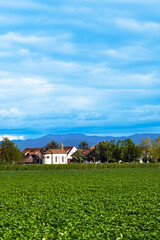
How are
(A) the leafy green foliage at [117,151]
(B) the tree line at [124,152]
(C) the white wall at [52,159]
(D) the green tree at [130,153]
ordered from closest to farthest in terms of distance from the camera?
(D) the green tree at [130,153] → (A) the leafy green foliage at [117,151] → (B) the tree line at [124,152] → (C) the white wall at [52,159]

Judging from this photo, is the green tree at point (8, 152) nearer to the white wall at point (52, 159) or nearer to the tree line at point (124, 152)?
the white wall at point (52, 159)

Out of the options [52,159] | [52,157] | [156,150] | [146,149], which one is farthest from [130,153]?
[52,159]

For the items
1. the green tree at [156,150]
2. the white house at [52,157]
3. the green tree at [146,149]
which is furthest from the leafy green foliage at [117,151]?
the white house at [52,157]

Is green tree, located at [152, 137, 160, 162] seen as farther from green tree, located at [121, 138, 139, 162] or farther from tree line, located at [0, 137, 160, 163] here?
green tree, located at [121, 138, 139, 162]

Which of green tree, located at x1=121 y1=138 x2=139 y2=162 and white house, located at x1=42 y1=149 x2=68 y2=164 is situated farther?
white house, located at x1=42 y1=149 x2=68 y2=164

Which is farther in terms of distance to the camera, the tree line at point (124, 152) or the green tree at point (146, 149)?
the green tree at point (146, 149)

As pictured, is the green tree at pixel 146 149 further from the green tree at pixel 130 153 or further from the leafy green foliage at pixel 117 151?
the green tree at pixel 130 153

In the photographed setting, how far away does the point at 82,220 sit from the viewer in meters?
14.6

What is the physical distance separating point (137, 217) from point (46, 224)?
4455 mm

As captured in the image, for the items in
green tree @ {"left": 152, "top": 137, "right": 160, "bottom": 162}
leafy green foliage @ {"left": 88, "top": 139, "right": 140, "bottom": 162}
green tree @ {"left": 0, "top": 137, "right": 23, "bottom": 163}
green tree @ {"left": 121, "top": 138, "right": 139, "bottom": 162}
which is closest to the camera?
green tree @ {"left": 0, "top": 137, "right": 23, "bottom": 163}

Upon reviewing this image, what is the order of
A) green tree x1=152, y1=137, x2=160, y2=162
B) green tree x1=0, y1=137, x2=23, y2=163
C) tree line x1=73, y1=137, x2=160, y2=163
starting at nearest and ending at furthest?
green tree x1=0, y1=137, x2=23, y2=163
tree line x1=73, y1=137, x2=160, y2=163
green tree x1=152, y1=137, x2=160, y2=162

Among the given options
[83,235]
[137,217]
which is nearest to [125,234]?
[83,235]

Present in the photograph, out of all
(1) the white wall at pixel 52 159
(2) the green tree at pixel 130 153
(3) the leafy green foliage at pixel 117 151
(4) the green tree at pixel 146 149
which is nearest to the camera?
(2) the green tree at pixel 130 153

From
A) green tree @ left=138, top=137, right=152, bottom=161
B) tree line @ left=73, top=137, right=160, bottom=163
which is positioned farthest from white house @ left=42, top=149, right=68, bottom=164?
green tree @ left=138, top=137, right=152, bottom=161
